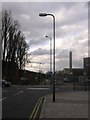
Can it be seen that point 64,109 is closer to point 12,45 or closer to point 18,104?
point 18,104

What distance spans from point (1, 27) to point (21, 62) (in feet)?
38.4

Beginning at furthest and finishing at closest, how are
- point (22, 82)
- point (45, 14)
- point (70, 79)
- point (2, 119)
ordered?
point (70, 79)
point (22, 82)
point (45, 14)
point (2, 119)

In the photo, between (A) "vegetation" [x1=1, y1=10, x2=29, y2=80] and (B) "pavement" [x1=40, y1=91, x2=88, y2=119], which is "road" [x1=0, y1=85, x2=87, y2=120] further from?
(A) "vegetation" [x1=1, y1=10, x2=29, y2=80]

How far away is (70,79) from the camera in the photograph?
83.8m

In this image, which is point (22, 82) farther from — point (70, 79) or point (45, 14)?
point (45, 14)

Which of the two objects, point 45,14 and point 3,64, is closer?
point 45,14

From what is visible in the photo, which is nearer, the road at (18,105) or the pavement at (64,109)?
the pavement at (64,109)

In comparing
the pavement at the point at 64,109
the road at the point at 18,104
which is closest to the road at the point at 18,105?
the road at the point at 18,104

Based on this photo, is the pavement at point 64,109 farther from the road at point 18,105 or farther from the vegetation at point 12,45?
the vegetation at point 12,45

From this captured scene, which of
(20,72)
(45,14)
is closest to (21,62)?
(20,72)

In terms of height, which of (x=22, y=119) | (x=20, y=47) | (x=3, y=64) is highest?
(x=20, y=47)

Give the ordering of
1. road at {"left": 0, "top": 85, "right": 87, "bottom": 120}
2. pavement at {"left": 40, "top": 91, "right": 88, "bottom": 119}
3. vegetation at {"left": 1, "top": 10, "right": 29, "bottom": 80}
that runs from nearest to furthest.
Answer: pavement at {"left": 40, "top": 91, "right": 88, "bottom": 119} → road at {"left": 0, "top": 85, "right": 87, "bottom": 120} → vegetation at {"left": 1, "top": 10, "right": 29, "bottom": 80}

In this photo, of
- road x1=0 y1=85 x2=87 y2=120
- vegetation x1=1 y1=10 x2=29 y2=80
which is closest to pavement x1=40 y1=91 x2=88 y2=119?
road x1=0 y1=85 x2=87 y2=120

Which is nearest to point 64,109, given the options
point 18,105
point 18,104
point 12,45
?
point 18,105
